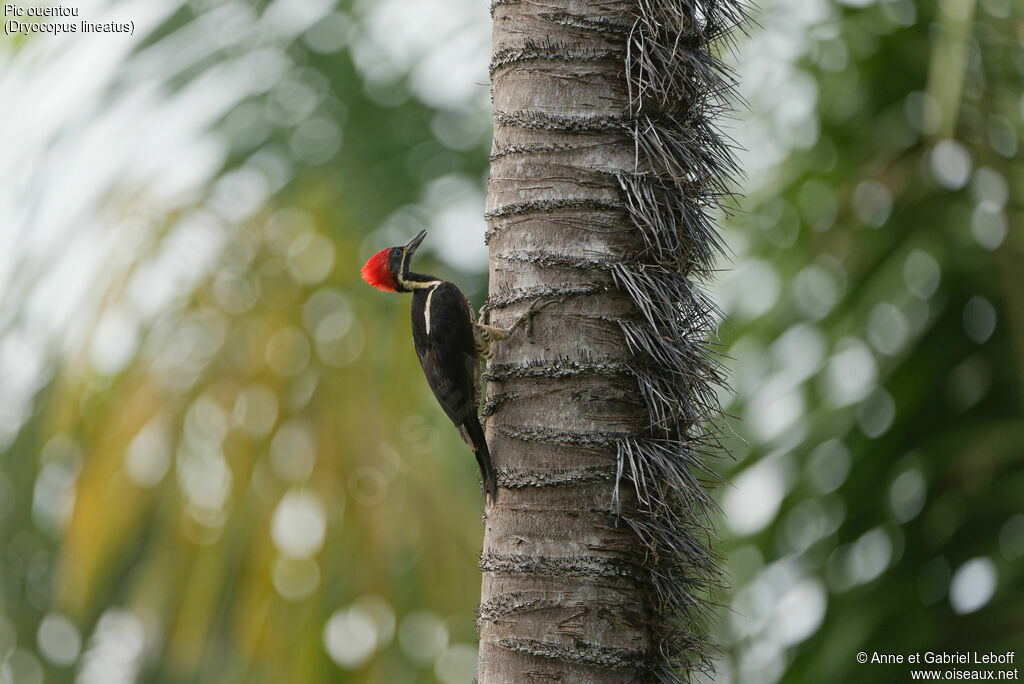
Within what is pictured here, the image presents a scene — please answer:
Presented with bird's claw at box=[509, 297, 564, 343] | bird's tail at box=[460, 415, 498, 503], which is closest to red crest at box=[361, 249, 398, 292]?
bird's tail at box=[460, 415, 498, 503]

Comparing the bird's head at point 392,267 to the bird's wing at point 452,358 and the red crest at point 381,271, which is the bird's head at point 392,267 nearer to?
the red crest at point 381,271

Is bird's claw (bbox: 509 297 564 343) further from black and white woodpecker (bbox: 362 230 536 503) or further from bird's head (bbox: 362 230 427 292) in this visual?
bird's head (bbox: 362 230 427 292)

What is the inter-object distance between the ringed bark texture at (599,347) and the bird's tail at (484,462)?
3 centimetres

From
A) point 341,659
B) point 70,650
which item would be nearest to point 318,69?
point 341,659

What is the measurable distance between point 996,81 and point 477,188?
3053 mm

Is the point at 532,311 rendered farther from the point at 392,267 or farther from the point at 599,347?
the point at 392,267

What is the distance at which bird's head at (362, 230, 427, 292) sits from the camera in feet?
12.7

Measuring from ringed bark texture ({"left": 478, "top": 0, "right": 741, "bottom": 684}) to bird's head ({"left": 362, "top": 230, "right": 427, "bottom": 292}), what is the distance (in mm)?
1409

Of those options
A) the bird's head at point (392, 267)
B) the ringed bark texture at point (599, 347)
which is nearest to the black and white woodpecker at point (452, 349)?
the bird's head at point (392, 267)

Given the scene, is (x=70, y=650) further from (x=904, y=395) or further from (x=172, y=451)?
(x=904, y=395)

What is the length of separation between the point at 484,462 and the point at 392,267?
5.37 ft

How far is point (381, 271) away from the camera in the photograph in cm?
390

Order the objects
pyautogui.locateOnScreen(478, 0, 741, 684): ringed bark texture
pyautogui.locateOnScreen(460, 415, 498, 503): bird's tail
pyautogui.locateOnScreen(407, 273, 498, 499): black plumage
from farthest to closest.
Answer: pyautogui.locateOnScreen(407, 273, 498, 499): black plumage, pyautogui.locateOnScreen(460, 415, 498, 503): bird's tail, pyautogui.locateOnScreen(478, 0, 741, 684): ringed bark texture

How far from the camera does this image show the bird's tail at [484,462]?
7.70 ft
